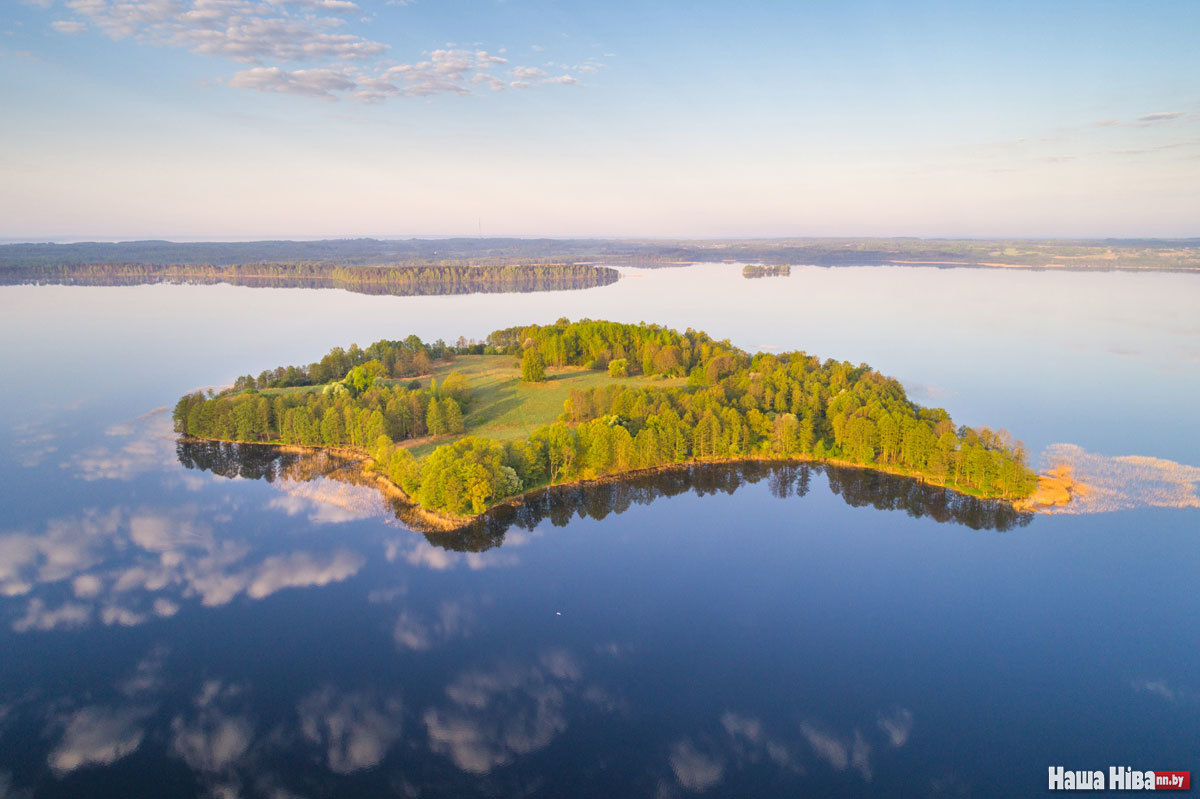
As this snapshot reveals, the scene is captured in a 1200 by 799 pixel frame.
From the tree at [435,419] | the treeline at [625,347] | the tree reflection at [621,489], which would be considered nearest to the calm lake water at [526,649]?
the tree reflection at [621,489]

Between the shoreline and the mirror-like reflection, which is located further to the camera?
the mirror-like reflection

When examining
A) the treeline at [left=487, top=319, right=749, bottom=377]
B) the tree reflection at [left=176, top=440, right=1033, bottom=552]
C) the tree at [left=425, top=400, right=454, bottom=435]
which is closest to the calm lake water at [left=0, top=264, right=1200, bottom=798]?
the tree reflection at [left=176, top=440, right=1033, bottom=552]

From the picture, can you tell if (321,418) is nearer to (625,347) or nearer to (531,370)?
(531,370)

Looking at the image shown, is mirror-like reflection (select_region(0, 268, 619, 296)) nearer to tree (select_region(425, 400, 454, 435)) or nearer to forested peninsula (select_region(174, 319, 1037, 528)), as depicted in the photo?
forested peninsula (select_region(174, 319, 1037, 528))

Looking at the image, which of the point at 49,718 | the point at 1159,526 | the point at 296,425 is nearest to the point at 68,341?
the point at 296,425

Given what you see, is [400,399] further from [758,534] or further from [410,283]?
[410,283]

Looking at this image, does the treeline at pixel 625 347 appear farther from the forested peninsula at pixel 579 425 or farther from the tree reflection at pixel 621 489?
the tree reflection at pixel 621 489
